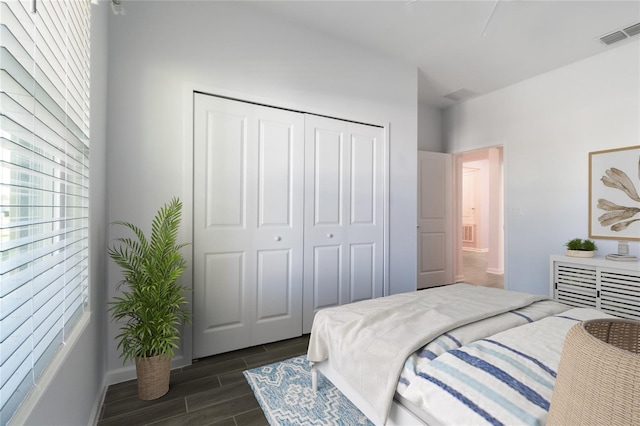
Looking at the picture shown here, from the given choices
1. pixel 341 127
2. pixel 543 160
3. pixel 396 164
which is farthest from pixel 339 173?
pixel 543 160

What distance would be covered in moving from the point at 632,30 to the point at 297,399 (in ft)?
14.4

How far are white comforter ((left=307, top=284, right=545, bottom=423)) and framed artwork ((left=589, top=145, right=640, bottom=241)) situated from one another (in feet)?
7.54

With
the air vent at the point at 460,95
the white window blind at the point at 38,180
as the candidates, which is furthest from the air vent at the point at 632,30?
the white window blind at the point at 38,180

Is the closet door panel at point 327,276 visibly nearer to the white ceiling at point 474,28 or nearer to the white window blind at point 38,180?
the white window blind at point 38,180

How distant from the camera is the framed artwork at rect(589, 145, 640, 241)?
296 cm

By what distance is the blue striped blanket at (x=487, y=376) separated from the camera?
85 cm

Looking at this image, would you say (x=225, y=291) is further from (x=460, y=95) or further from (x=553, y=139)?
(x=460, y=95)

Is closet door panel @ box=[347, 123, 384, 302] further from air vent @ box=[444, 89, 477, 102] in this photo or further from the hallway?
the hallway

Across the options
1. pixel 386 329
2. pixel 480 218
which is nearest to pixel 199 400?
Answer: pixel 386 329

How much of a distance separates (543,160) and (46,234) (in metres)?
4.69

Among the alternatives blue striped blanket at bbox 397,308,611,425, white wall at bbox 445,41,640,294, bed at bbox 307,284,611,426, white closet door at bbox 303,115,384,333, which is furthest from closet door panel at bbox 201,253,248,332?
white wall at bbox 445,41,640,294

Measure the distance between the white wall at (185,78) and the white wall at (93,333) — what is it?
0.44 ft

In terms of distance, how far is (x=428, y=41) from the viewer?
303cm

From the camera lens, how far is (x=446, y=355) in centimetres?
111
